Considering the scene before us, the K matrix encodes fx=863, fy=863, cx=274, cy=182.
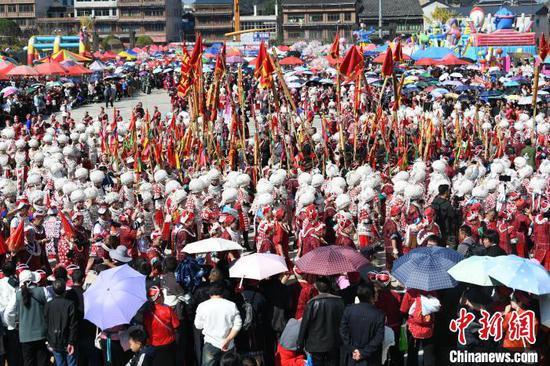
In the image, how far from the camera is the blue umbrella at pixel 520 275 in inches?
257

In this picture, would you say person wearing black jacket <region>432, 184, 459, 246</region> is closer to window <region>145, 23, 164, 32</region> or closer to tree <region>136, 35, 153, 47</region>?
tree <region>136, 35, 153, 47</region>

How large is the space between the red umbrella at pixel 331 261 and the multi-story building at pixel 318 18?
3656 inches

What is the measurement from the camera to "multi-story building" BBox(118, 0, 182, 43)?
347 feet

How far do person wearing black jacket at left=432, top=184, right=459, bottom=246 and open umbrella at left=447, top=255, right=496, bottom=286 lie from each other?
3.65m

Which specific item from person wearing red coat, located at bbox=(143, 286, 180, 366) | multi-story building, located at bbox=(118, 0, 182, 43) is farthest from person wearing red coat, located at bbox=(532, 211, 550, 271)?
multi-story building, located at bbox=(118, 0, 182, 43)

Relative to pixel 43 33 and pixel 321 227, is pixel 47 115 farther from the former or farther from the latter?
pixel 43 33

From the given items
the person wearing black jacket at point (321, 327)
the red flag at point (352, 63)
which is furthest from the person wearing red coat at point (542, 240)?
the red flag at point (352, 63)

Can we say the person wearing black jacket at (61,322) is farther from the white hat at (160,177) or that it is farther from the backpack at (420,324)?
the white hat at (160,177)

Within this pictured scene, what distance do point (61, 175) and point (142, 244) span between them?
155 inches

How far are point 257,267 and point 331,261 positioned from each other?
64 centimetres

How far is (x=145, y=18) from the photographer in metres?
107

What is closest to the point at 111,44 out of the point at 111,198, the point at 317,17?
the point at 317,17

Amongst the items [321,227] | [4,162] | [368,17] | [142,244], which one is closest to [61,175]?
[4,162]

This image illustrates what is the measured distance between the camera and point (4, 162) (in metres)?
15.6
